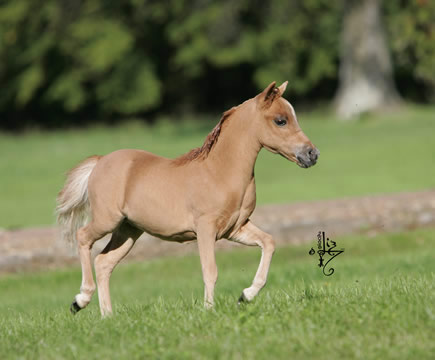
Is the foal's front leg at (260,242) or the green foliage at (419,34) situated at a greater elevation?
the green foliage at (419,34)

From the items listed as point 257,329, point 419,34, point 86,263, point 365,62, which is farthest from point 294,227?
point 365,62

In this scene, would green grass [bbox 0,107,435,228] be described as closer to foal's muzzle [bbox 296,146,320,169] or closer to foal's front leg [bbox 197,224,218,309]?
foal's front leg [bbox 197,224,218,309]

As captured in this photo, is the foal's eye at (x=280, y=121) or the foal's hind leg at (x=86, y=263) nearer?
the foal's eye at (x=280, y=121)

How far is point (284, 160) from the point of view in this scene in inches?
1117

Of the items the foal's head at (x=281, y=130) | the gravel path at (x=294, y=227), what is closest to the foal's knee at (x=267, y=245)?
the foal's head at (x=281, y=130)

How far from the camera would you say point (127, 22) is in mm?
44344

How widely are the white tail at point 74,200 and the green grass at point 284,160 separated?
33.0ft

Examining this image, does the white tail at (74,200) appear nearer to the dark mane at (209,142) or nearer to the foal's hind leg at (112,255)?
the foal's hind leg at (112,255)

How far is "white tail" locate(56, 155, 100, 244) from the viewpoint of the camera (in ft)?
24.6

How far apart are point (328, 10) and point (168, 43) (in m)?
10.2

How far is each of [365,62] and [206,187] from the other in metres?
28.4

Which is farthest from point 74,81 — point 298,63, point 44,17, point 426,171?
point 426,171

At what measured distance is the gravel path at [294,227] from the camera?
13.4 meters

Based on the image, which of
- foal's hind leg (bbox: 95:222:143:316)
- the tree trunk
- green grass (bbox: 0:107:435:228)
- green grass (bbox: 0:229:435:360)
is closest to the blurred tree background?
green grass (bbox: 0:107:435:228)
